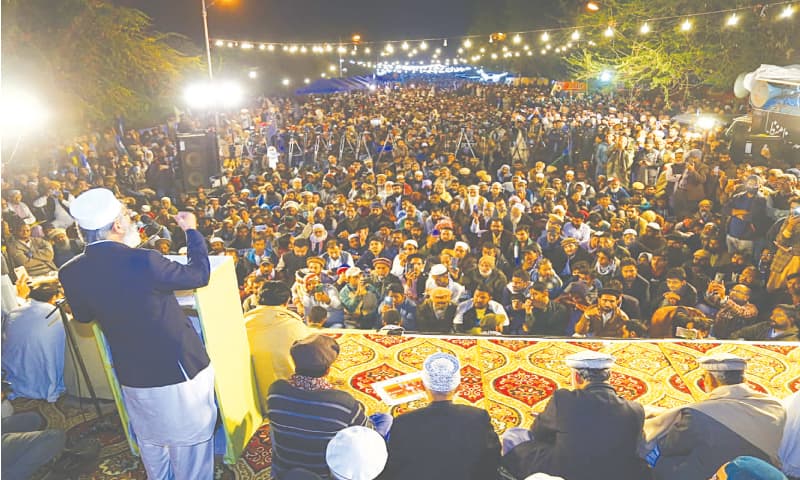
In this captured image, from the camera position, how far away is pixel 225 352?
10.5ft

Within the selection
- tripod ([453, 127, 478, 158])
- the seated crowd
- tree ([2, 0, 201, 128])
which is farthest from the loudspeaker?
tripod ([453, 127, 478, 158])

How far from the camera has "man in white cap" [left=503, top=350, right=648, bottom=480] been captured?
269 cm

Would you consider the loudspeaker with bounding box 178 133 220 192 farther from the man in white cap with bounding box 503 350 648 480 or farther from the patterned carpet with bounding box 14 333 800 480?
the man in white cap with bounding box 503 350 648 480

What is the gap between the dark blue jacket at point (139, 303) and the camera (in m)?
2.54

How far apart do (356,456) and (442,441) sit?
1.74 feet

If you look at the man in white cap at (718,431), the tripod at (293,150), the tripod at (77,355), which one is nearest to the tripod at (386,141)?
the tripod at (293,150)

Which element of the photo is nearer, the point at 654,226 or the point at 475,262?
the point at 475,262

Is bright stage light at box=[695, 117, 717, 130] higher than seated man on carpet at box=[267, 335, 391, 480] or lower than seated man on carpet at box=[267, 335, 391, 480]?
higher

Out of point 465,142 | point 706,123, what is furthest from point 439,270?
point 706,123

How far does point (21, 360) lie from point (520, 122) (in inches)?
587

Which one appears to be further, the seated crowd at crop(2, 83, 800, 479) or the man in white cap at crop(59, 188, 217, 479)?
the seated crowd at crop(2, 83, 800, 479)

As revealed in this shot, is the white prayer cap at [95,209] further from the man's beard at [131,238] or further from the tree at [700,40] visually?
the tree at [700,40]

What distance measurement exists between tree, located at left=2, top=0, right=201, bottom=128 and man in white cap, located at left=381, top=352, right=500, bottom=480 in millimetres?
15639

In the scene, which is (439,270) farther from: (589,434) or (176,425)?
(176,425)
